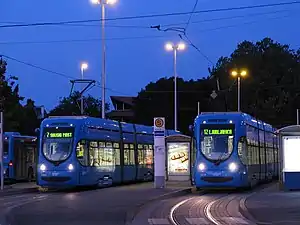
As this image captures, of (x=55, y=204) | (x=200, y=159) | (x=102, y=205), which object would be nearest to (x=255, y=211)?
(x=102, y=205)

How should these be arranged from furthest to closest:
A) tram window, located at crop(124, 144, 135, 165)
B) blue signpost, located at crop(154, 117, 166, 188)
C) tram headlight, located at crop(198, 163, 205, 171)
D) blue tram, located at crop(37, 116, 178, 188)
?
tram window, located at crop(124, 144, 135, 165), blue signpost, located at crop(154, 117, 166, 188), blue tram, located at crop(37, 116, 178, 188), tram headlight, located at crop(198, 163, 205, 171)

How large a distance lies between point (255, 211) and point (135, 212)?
11.9 feet

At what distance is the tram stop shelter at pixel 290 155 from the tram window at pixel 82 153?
9529 mm

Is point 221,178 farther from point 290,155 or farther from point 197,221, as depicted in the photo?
point 197,221

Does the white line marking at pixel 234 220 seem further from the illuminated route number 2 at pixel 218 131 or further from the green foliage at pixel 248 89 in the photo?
the green foliage at pixel 248 89

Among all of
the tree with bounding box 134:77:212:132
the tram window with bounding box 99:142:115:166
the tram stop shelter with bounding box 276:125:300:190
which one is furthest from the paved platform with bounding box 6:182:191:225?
the tree with bounding box 134:77:212:132

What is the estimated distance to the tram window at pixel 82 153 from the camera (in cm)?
3200

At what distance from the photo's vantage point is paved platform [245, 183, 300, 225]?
673 inches

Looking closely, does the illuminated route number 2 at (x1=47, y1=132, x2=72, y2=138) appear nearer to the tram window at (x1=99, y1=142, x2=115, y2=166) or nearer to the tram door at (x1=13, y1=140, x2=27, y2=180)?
the tram window at (x1=99, y1=142, x2=115, y2=166)

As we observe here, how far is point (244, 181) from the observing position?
1213 inches

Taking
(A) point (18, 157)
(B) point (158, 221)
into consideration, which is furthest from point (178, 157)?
(B) point (158, 221)

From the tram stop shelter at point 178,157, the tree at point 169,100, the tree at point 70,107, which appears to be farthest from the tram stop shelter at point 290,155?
the tree at point 70,107

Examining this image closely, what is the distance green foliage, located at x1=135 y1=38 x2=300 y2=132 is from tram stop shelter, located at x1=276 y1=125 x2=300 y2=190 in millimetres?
56660

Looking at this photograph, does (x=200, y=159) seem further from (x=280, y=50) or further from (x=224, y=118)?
(x=280, y=50)
